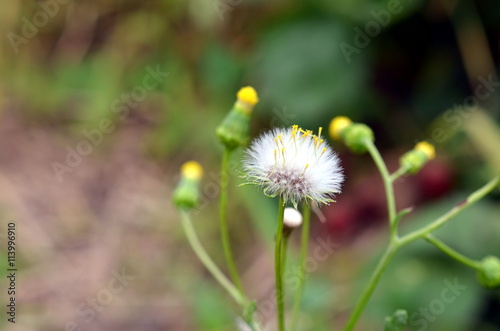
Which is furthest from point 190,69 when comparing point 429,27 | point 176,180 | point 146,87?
point 429,27

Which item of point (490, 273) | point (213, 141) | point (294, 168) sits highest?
point (213, 141)

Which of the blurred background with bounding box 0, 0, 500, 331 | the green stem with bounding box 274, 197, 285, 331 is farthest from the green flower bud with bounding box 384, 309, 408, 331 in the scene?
the blurred background with bounding box 0, 0, 500, 331

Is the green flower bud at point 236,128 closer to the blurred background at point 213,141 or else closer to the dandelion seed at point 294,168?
the dandelion seed at point 294,168

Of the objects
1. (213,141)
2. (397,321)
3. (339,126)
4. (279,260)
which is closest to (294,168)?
(279,260)

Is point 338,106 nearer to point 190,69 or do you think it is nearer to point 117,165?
point 190,69

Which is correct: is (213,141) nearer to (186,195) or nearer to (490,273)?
(186,195)

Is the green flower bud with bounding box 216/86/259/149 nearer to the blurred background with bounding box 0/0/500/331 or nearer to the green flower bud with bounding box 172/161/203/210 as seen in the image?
the green flower bud with bounding box 172/161/203/210
